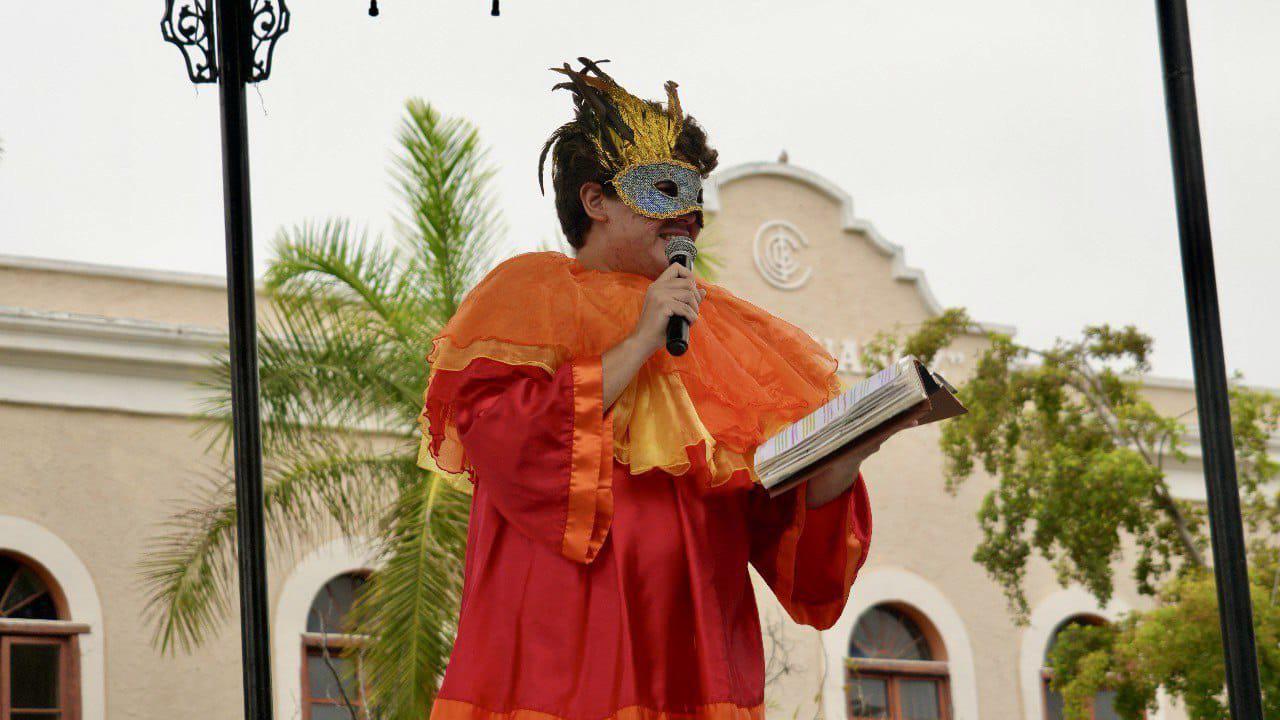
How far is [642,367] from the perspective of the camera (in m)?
3.03

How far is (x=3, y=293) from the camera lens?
10766 millimetres

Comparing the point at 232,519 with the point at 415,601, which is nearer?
the point at 415,601

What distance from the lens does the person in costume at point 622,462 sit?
2.81m

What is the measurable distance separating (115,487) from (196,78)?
7.32m

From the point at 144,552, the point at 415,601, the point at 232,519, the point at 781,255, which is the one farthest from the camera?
the point at 781,255

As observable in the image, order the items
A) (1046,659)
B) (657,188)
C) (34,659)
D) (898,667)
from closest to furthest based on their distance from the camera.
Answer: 1. (657,188)
2. (34,659)
3. (898,667)
4. (1046,659)

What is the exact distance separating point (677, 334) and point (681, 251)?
9.9 inches

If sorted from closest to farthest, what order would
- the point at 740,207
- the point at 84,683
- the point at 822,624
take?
1. the point at 822,624
2. the point at 84,683
3. the point at 740,207

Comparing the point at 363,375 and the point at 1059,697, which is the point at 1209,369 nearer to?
the point at 363,375

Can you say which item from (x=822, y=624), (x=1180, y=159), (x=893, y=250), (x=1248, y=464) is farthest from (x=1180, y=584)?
(x=822, y=624)

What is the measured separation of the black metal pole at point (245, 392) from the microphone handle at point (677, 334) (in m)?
1.11

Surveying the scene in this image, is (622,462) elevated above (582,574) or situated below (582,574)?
above

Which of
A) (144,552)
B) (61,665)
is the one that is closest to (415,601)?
(144,552)

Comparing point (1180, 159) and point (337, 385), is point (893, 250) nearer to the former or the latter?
point (337, 385)
